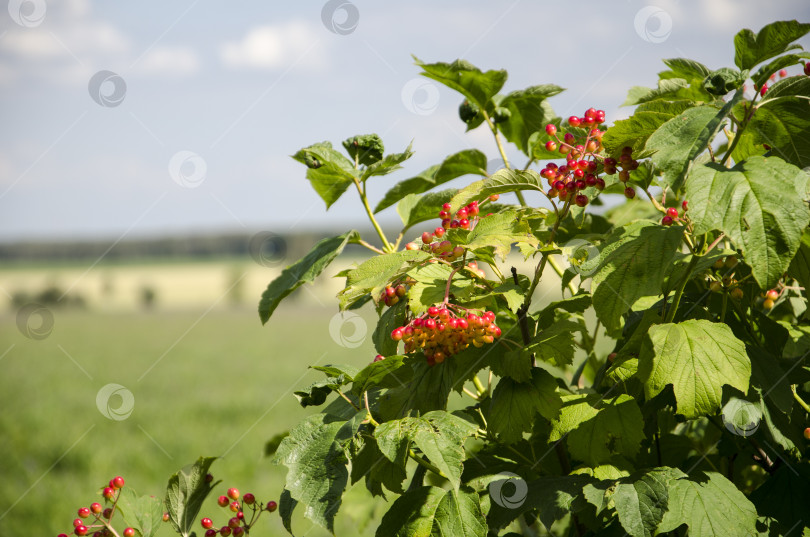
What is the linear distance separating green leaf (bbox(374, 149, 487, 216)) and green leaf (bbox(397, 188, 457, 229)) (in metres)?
0.02

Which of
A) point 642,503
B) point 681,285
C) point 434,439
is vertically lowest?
point 642,503

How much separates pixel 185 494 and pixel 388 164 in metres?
0.88

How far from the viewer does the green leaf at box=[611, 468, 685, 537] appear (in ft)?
3.68

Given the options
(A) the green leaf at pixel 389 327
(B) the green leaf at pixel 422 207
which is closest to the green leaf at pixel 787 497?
(A) the green leaf at pixel 389 327

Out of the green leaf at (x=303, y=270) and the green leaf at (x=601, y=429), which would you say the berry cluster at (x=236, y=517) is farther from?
the green leaf at (x=601, y=429)

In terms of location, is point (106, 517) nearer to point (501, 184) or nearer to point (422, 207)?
point (422, 207)

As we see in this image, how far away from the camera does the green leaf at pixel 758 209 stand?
3.30 ft

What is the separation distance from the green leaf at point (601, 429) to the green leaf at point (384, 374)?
0.30 meters

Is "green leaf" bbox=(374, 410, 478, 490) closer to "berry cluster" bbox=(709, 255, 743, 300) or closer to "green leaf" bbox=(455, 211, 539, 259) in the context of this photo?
"green leaf" bbox=(455, 211, 539, 259)

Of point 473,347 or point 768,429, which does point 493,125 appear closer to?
point 473,347

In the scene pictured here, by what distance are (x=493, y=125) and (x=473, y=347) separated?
0.73m

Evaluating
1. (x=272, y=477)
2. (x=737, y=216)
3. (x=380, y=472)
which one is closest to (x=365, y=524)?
(x=380, y=472)

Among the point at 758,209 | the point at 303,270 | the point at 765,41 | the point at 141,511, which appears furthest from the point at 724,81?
the point at 141,511

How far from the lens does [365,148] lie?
169 centimetres
